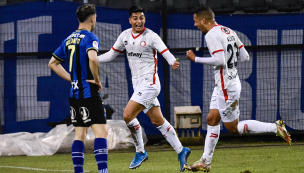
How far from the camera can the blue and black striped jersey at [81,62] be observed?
574 centimetres

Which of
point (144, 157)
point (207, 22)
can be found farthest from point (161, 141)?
point (207, 22)

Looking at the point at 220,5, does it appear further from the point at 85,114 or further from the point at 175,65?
the point at 85,114

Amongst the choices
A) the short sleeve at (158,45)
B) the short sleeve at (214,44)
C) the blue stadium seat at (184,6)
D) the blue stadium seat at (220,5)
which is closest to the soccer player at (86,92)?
the short sleeve at (214,44)

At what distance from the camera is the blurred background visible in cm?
1140

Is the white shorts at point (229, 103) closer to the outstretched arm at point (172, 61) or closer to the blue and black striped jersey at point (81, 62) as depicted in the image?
the outstretched arm at point (172, 61)

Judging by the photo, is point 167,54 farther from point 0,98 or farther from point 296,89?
point 0,98

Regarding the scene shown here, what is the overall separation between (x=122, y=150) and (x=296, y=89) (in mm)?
4038

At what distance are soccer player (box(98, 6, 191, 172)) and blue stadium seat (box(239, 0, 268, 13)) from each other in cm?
425

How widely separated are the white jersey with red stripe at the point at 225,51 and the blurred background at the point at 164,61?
4687 mm

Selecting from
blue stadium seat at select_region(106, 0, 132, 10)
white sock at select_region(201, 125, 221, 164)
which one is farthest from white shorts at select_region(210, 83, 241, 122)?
blue stadium seat at select_region(106, 0, 132, 10)

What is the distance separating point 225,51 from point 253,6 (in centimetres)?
524

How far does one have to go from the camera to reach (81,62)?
577 cm

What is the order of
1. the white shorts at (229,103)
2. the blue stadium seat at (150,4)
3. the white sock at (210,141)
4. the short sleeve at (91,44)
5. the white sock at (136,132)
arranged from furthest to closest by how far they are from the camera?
the blue stadium seat at (150,4) < the white sock at (136,132) < the white sock at (210,141) < the white shorts at (229,103) < the short sleeve at (91,44)

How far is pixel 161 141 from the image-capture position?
37.9ft
